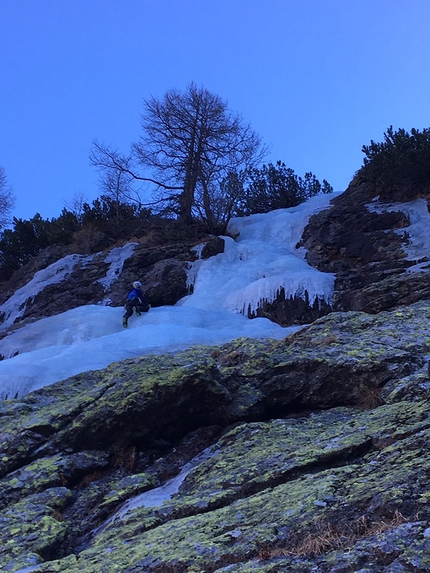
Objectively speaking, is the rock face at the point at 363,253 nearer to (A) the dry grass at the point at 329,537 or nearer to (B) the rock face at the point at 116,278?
(B) the rock face at the point at 116,278

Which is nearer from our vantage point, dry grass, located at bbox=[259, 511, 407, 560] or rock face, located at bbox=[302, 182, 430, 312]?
dry grass, located at bbox=[259, 511, 407, 560]

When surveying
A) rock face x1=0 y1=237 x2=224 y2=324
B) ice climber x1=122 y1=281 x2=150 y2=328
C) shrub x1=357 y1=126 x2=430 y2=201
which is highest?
shrub x1=357 y1=126 x2=430 y2=201

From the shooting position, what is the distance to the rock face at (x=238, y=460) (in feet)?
9.73

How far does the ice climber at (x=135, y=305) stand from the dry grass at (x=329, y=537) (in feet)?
37.5

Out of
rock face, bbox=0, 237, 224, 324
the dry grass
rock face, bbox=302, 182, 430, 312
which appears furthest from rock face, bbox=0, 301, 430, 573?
rock face, bbox=0, 237, 224, 324

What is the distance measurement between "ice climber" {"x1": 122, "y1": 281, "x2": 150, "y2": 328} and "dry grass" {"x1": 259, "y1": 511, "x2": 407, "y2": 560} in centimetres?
1143

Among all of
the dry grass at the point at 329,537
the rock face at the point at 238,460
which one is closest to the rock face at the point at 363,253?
the rock face at the point at 238,460

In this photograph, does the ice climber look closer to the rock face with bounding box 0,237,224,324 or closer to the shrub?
the rock face with bounding box 0,237,224,324

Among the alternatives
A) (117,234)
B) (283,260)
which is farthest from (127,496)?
(117,234)

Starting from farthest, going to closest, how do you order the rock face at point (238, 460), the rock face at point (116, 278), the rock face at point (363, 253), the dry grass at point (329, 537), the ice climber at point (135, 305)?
1. the rock face at point (116, 278)
2. the ice climber at point (135, 305)
3. the rock face at point (363, 253)
4. the rock face at point (238, 460)
5. the dry grass at point (329, 537)

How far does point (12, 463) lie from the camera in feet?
19.1

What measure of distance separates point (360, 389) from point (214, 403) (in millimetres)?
1690

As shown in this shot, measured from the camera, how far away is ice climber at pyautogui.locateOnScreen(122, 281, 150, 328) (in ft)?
46.9

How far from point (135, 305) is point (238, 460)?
33.6 ft
